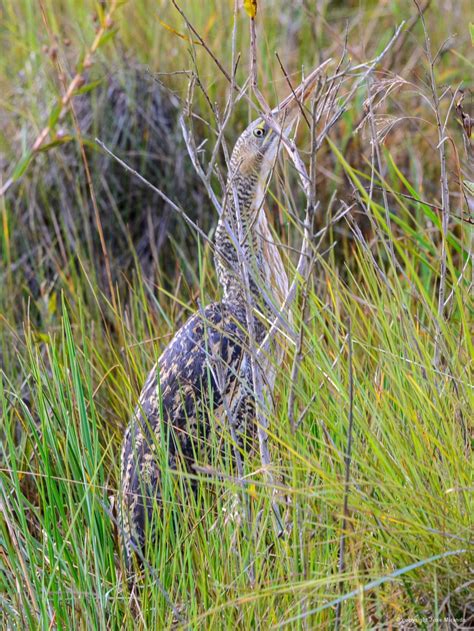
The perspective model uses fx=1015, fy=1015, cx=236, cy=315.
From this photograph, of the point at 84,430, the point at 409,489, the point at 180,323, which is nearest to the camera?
the point at 409,489

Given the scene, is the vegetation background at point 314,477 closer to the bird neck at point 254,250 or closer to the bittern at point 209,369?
the bittern at point 209,369

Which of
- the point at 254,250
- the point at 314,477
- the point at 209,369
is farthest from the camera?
the point at 254,250

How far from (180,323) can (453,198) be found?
1.22 meters

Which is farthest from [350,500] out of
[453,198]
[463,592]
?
[453,198]

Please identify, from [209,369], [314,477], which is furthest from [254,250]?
[314,477]

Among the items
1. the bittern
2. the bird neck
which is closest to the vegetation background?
the bittern

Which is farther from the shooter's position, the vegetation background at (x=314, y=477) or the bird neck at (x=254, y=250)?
the bird neck at (x=254, y=250)

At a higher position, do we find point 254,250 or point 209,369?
point 254,250

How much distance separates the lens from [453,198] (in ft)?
12.5

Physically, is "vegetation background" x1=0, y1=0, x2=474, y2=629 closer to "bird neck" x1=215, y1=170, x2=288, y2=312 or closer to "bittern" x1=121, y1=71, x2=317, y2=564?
"bittern" x1=121, y1=71, x2=317, y2=564

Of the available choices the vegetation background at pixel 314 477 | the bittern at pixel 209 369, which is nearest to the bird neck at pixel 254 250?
the bittern at pixel 209 369

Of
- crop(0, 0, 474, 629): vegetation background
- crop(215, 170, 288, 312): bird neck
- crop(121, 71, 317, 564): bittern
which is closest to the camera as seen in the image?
crop(0, 0, 474, 629): vegetation background

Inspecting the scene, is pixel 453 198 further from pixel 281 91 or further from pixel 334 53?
pixel 334 53

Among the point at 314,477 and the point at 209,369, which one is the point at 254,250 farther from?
the point at 314,477
